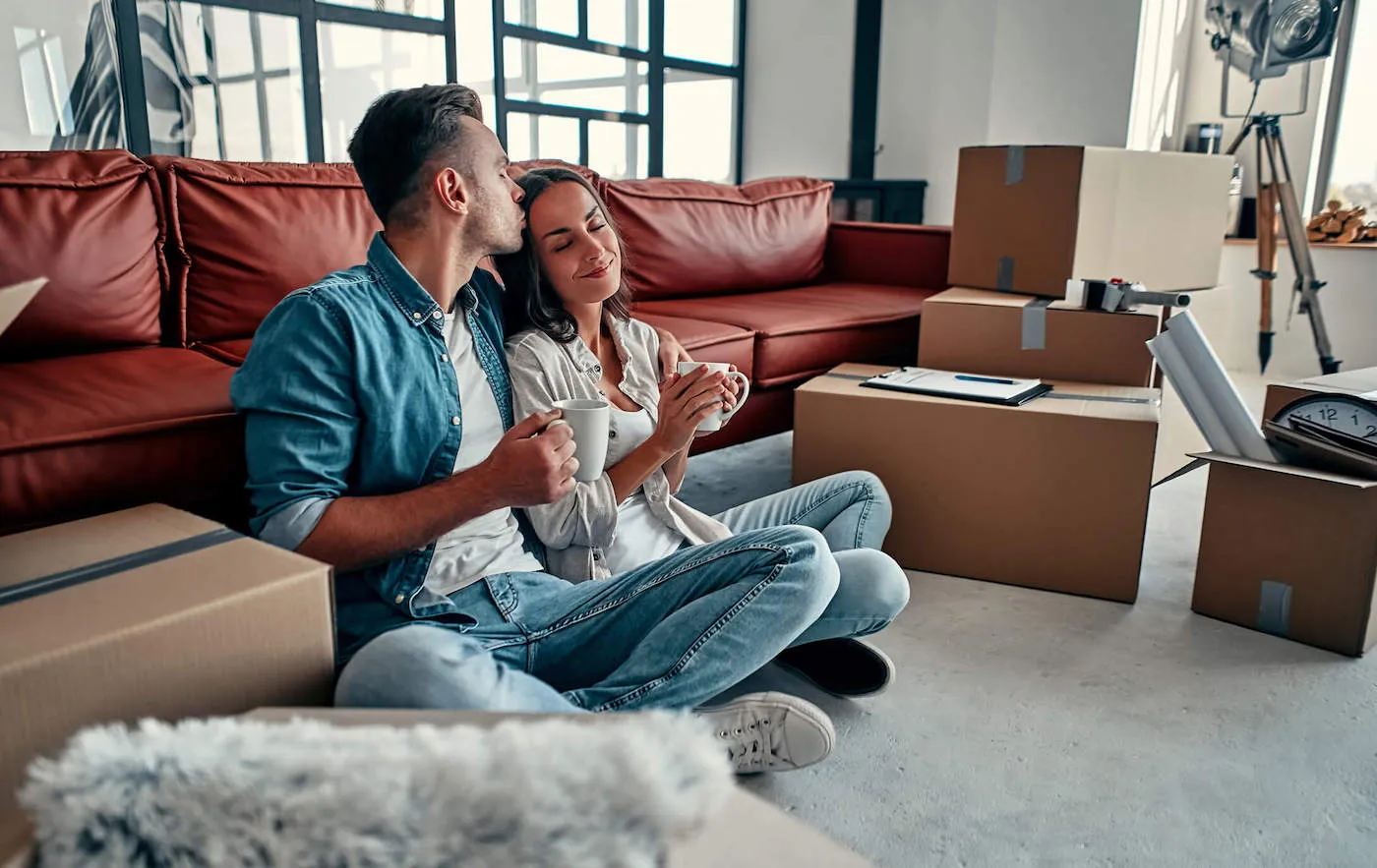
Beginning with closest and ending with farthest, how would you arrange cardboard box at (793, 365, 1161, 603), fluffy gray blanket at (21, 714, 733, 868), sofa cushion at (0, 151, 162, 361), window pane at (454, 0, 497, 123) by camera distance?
fluffy gray blanket at (21, 714, 733, 868) → sofa cushion at (0, 151, 162, 361) → cardboard box at (793, 365, 1161, 603) → window pane at (454, 0, 497, 123)

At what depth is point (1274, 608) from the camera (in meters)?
1.74

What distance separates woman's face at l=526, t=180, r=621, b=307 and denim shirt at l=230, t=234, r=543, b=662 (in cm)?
24

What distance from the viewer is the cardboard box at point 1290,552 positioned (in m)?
1.64

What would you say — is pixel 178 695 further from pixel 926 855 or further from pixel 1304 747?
pixel 1304 747

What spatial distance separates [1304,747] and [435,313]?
4.34ft

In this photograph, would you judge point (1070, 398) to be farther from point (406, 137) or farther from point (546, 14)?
point (546, 14)

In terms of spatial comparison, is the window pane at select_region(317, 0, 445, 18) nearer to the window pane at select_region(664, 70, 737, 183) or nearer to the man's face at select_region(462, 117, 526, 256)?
the window pane at select_region(664, 70, 737, 183)

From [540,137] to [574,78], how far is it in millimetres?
360

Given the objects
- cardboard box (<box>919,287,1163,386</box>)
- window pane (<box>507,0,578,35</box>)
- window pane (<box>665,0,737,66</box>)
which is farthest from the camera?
window pane (<box>665,0,737,66</box>)

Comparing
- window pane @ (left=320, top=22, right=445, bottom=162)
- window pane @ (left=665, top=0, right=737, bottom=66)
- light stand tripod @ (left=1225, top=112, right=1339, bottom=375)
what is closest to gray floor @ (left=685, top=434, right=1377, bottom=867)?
light stand tripod @ (left=1225, top=112, right=1339, bottom=375)

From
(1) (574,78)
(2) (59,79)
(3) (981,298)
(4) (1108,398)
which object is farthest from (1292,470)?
(1) (574,78)

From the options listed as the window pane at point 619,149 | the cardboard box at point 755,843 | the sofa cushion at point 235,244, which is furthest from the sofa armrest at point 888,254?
the cardboard box at point 755,843

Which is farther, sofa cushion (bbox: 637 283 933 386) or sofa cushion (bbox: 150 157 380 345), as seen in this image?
sofa cushion (bbox: 637 283 933 386)

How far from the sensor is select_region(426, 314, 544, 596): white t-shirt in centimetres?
117
